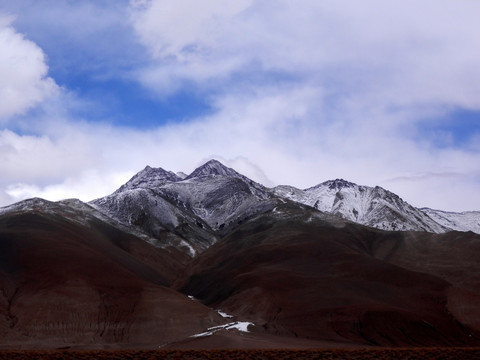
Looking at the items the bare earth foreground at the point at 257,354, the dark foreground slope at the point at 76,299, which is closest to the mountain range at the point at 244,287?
the dark foreground slope at the point at 76,299

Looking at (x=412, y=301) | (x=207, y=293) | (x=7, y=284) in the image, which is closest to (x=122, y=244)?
(x=207, y=293)

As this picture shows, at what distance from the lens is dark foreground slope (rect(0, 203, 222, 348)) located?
293 feet

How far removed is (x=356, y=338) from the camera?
90.5 metres

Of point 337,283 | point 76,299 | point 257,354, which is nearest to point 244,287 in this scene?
point 337,283

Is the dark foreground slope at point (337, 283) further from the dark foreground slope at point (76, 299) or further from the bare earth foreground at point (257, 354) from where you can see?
the bare earth foreground at point (257, 354)

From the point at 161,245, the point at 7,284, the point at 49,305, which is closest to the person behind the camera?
the point at 49,305

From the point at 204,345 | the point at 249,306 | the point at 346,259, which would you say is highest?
the point at 346,259

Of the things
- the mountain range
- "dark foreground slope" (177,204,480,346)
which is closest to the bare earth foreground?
the mountain range

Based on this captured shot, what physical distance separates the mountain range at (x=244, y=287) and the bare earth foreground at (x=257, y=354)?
63.9 feet

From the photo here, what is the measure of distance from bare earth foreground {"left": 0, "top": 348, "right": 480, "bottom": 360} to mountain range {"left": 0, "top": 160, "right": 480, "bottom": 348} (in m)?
19.5

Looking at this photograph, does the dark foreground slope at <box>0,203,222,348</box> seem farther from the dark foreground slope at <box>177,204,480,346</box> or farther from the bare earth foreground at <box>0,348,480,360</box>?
the bare earth foreground at <box>0,348,480,360</box>

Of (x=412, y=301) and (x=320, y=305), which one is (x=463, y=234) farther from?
(x=320, y=305)

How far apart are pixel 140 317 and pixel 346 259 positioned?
49.5 metres

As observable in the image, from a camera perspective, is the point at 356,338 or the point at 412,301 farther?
the point at 412,301
